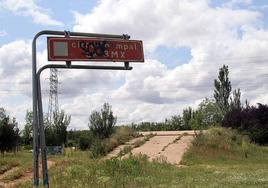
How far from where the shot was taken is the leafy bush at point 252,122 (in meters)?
36.3

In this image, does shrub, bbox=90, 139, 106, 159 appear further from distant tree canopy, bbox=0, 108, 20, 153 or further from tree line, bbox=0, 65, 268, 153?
distant tree canopy, bbox=0, 108, 20, 153

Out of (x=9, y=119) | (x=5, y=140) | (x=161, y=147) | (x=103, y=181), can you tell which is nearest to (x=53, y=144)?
(x=9, y=119)

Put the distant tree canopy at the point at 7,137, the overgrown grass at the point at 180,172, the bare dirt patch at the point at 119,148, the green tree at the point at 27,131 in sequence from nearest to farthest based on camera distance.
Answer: the overgrown grass at the point at 180,172 < the bare dirt patch at the point at 119,148 < the distant tree canopy at the point at 7,137 < the green tree at the point at 27,131

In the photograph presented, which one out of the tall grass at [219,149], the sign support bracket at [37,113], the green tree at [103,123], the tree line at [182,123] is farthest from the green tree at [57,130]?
the sign support bracket at [37,113]

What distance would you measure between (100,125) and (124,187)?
90.4 ft

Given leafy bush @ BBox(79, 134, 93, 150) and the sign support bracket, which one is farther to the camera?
leafy bush @ BBox(79, 134, 93, 150)

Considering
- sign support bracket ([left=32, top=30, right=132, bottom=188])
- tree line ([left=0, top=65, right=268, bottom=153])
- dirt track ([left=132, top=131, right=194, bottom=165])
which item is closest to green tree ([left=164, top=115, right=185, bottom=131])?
tree line ([left=0, top=65, right=268, bottom=153])

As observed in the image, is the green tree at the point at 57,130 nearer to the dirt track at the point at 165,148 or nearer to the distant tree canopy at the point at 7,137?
the distant tree canopy at the point at 7,137

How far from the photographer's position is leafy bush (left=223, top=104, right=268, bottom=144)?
36.3 meters

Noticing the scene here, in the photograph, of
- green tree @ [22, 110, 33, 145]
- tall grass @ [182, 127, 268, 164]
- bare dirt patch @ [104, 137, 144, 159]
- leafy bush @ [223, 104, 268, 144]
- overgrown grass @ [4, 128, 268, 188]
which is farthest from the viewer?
green tree @ [22, 110, 33, 145]

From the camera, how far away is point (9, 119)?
47281 millimetres

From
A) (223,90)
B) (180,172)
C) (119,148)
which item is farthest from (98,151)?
(223,90)

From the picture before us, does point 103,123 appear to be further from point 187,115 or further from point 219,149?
point 187,115

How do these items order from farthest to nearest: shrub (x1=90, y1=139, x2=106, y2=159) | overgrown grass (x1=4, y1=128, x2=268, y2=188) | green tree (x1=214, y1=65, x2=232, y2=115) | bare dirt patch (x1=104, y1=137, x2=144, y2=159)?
green tree (x1=214, y1=65, x2=232, y2=115)
shrub (x1=90, y1=139, x2=106, y2=159)
bare dirt patch (x1=104, y1=137, x2=144, y2=159)
overgrown grass (x1=4, y1=128, x2=268, y2=188)
